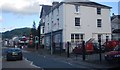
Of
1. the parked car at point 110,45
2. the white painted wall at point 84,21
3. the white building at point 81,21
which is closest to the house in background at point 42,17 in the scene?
the white building at point 81,21

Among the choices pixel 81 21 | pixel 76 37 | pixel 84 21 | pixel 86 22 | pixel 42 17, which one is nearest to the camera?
pixel 76 37

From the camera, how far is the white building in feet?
163

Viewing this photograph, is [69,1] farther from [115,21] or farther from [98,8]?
[115,21]

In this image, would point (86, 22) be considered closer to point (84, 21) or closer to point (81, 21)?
point (84, 21)

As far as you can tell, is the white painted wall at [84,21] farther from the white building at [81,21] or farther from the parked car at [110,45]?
the parked car at [110,45]

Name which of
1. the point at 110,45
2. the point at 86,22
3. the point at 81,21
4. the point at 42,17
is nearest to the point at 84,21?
the point at 86,22

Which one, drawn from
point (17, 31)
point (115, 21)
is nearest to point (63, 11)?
point (115, 21)

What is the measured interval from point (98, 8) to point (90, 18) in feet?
8.43

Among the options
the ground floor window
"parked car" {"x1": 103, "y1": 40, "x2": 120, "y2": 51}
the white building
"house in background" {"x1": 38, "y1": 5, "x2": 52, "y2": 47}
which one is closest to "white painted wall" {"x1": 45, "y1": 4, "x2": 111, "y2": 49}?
the white building

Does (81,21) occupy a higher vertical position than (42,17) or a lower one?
lower

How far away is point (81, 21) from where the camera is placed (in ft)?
166

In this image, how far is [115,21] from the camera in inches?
2921

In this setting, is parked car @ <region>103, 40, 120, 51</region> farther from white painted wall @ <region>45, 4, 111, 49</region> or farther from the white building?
white painted wall @ <region>45, 4, 111, 49</region>

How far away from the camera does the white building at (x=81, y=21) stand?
163 feet
